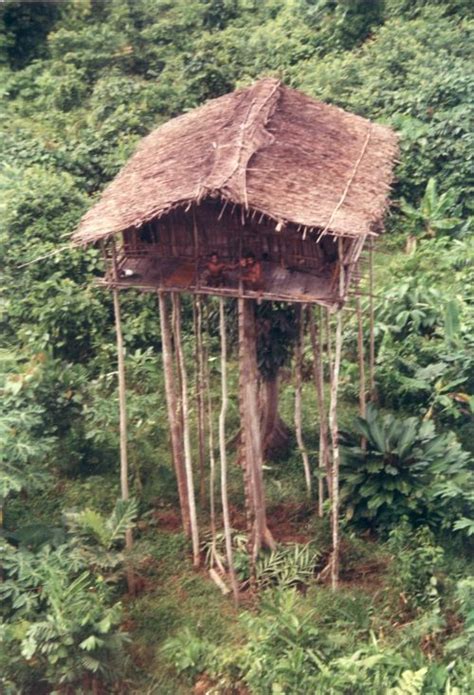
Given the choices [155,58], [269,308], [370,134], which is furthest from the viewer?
[155,58]

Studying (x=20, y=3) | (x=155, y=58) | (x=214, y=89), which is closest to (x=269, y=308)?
(x=214, y=89)

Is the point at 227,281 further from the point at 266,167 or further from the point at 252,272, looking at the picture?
the point at 266,167

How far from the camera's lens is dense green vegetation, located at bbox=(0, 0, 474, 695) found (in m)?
5.95

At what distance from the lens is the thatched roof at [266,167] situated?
20.1ft

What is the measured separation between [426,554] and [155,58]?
39.5 feet

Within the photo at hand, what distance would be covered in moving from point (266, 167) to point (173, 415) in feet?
7.54

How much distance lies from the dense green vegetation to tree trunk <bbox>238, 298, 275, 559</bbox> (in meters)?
0.53

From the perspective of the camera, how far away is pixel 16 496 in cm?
811

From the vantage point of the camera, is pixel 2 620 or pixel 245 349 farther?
pixel 245 349

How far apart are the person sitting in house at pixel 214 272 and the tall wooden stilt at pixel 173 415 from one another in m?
0.43

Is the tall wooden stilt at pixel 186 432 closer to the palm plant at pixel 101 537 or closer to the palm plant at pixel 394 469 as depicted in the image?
the palm plant at pixel 101 537

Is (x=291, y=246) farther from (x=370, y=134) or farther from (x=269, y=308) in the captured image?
(x=370, y=134)

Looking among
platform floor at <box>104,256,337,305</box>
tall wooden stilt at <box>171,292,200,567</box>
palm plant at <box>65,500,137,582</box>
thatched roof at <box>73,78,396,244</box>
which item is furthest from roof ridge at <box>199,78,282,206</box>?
palm plant at <box>65,500,137,582</box>

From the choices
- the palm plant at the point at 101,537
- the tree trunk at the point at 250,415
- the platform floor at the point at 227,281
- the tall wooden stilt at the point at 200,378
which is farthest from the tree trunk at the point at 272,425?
the palm plant at the point at 101,537
